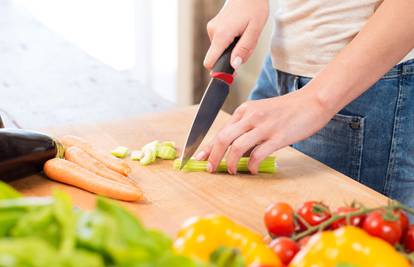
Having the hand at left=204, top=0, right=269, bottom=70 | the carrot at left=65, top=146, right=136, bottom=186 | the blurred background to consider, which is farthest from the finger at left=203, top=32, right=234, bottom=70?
the blurred background

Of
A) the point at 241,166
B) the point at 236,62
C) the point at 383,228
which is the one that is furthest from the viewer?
the point at 236,62

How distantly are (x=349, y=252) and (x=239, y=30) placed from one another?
94 centimetres

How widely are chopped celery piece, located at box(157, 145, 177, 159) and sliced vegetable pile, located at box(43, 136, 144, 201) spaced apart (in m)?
0.11

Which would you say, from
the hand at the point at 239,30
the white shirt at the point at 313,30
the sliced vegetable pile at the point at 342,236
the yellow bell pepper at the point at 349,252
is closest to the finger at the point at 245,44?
the hand at the point at 239,30

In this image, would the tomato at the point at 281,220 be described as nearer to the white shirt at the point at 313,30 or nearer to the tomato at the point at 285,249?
the tomato at the point at 285,249

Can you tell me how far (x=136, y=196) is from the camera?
1393 mm

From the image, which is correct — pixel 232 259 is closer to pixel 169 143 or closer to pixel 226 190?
pixel 226 190

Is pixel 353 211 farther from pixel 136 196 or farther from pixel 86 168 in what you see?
pixel 86 168

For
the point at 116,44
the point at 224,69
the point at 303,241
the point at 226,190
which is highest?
the point at 224,69

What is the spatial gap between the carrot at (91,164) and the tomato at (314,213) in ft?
1.67

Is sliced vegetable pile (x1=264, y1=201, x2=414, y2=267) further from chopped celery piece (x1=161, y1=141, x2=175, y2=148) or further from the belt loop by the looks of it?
the belt loop

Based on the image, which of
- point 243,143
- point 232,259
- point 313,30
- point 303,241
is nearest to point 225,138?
point 243,143

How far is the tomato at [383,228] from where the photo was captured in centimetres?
97

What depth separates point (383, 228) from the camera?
975 mm
